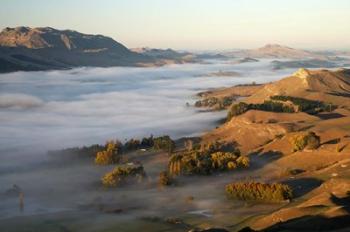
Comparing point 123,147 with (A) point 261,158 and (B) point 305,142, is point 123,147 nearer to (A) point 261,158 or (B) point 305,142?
(A) point 261,158

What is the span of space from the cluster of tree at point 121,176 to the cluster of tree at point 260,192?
80.1ft

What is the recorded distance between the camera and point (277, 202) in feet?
267

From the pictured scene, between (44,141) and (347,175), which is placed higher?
(347,175)

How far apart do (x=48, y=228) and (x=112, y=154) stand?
188 feet

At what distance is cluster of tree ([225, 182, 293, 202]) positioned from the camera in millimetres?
82438

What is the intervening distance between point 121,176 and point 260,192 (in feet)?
103

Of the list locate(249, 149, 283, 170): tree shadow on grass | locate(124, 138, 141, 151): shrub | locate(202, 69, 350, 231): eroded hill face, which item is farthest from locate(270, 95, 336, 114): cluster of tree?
locate(124, 138, 141, 151): shrub

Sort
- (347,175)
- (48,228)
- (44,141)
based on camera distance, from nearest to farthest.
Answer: (48,228), (347,175), (44,141)

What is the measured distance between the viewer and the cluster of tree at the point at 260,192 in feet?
270

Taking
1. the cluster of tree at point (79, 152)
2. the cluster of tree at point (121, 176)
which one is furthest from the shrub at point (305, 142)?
the cluster of tree at point (79, 152)

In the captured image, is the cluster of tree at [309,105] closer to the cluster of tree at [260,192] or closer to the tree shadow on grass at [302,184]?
the tree shadow on grass at [302,184]

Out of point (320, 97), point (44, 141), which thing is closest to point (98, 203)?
point (44, 141)

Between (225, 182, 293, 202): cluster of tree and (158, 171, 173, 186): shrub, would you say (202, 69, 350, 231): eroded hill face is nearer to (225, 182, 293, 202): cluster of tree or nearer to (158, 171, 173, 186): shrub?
(225, 182, 293, 202): cluster of tree

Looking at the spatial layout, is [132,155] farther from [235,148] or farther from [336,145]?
[336,145]
